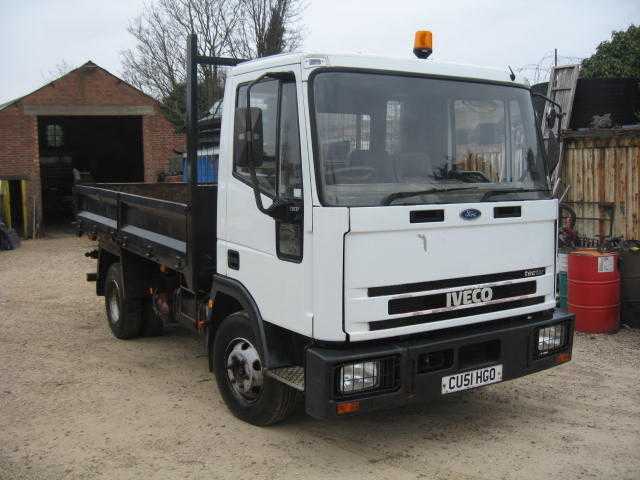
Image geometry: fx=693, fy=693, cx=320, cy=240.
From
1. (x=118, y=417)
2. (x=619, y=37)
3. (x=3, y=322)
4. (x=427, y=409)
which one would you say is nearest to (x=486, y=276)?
(x=427, y=409)

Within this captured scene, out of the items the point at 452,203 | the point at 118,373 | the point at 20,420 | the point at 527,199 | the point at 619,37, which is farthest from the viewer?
the point at 619,37

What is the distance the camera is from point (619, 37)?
19625mm

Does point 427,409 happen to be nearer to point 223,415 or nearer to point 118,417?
point 223,415

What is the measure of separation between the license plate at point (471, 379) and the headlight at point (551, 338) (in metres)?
0.44

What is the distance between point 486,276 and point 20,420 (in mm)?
3529

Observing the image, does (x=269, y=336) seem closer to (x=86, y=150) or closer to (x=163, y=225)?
(x=163, y=225)

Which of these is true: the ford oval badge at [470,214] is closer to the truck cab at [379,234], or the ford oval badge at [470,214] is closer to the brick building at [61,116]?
the truck cab at [379,234]

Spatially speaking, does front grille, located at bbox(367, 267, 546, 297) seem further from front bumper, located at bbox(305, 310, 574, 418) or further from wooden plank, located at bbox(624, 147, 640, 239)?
wooden plank, located at bbox(624, 147, 640, 239)

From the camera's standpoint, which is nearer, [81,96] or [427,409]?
[427,409]

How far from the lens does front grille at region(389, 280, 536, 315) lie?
159 inches

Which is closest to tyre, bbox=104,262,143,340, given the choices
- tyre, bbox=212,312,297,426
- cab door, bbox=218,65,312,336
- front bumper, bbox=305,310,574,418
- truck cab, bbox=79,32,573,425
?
tyre, bbox=212,312,297,426

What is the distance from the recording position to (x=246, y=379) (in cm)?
477

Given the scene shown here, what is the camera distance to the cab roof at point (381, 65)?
393 centimetres

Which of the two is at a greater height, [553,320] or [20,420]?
[553,320]
